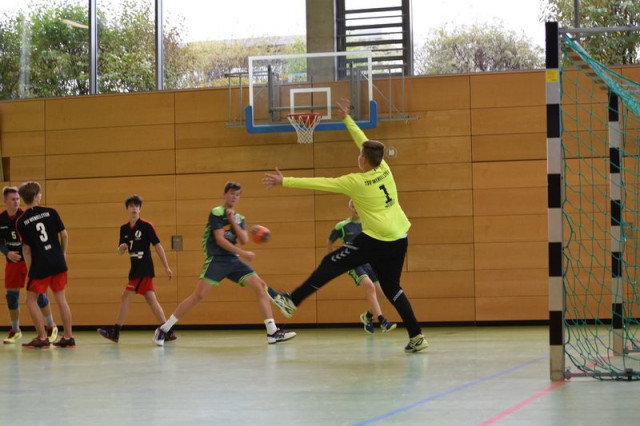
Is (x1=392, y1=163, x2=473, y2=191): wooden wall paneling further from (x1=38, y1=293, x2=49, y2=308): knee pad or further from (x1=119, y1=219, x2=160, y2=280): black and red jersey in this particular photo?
(x1=38, y1=293, x2=49, y2=308): knee pad

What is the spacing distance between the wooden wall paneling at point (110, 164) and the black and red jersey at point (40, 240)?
3685 millimetres

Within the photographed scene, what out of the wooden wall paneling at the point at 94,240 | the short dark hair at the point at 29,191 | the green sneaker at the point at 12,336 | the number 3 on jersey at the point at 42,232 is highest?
the short dark hair at the point at 29,191

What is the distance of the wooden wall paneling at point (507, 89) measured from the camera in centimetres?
1238

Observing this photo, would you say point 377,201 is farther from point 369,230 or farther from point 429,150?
point 429,150

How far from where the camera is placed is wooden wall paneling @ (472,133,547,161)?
12.4 m

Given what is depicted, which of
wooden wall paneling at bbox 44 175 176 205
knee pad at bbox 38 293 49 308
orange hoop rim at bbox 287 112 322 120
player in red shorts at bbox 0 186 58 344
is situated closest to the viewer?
knee pad at bbox 38 293 49 308

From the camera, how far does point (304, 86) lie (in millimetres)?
12727

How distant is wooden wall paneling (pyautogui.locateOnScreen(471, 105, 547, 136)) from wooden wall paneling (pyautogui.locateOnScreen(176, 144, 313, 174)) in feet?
8.19

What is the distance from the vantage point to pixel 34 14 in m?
14.4

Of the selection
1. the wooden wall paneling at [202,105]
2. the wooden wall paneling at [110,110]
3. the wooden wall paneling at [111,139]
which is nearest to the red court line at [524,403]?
the wooden wall paneling at [202,105]

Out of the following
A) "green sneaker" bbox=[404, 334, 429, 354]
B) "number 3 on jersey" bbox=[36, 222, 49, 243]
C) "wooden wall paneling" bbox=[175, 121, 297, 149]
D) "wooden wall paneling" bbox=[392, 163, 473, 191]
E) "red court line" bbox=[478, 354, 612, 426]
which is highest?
"wooden wall paneling" bbox=[175, 121, 297, 149]

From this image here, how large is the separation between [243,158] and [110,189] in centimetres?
218

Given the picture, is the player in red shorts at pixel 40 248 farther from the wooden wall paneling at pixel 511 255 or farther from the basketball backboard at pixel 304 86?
the wooden wall paneling at pixel 511 255

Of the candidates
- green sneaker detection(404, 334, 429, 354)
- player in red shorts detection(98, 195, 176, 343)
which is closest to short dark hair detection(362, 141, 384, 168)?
green sneaker detection(404, 334, 429, 354)
